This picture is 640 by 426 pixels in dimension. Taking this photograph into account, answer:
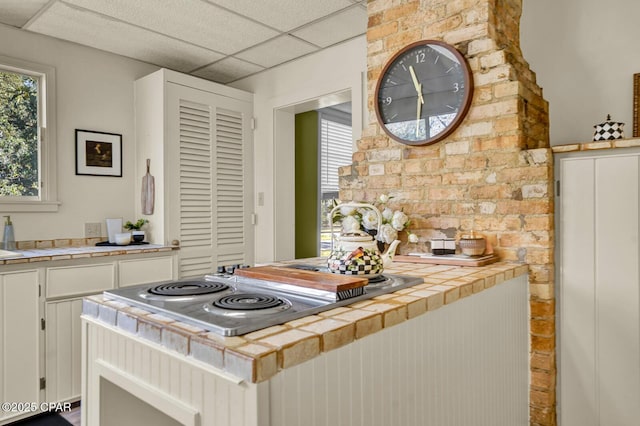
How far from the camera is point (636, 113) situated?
2088 millimetres

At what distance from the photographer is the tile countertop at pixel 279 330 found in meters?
0.78

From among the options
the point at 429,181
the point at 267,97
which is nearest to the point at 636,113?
the point at 429,181

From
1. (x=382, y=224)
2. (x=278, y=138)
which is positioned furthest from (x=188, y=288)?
(x=278, y=138)

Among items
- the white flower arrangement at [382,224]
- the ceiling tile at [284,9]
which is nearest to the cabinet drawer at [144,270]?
the white flower arrangement at [382,224]

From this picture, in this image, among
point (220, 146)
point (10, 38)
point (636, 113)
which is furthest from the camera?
point (220, 146)

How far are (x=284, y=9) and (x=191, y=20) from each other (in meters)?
0.67

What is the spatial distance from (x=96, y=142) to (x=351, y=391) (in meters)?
3.23

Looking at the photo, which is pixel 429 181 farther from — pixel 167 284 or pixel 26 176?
pixel 26 176

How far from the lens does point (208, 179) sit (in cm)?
376

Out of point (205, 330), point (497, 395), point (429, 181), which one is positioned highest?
point (429, 181)

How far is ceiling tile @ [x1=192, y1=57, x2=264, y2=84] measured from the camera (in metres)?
3.76

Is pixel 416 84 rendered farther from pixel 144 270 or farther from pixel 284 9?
pixel 144 270

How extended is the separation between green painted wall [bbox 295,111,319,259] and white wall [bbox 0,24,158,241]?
1667mm

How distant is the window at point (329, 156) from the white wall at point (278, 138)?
0.80 meters
